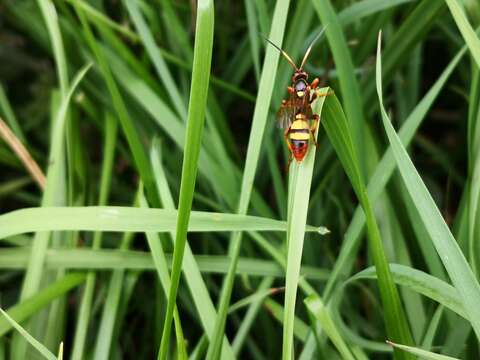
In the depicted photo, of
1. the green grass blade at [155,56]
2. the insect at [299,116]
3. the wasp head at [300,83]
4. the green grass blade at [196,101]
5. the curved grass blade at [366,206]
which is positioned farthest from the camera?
the green grass blade at [155,56]

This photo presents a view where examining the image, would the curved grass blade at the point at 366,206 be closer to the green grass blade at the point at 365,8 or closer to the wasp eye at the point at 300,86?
the wasp eye at the point at 300,86

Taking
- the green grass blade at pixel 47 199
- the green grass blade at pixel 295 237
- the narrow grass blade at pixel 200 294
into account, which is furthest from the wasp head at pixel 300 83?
the green grass blade at pixel 47 199

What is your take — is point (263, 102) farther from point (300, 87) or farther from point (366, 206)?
point (366, 206)

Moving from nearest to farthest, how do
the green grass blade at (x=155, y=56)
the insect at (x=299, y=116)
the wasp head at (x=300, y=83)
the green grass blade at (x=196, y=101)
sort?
1. the green grass blade at (x=196, y=101)
2. the insect at (x=299, y=116)
3. the wasp head at (x=300, y=83)
4. the green grass blade at (x=155, y=56)

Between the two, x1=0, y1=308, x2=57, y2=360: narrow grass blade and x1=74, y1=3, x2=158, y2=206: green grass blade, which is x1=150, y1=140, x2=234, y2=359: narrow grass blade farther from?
x1=0, y1=308, x2=57, y2=360: narrow grass blade

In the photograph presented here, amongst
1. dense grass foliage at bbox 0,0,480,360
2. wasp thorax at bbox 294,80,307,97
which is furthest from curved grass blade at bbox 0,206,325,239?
wasp thorax at bbox 294,80,307,97

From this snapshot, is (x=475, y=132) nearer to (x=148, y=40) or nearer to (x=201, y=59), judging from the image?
(x=201, y=59)
